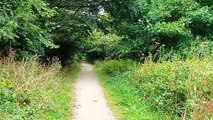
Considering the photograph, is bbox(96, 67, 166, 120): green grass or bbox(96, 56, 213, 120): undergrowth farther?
bbox(96, 67, 166, 120): green grass

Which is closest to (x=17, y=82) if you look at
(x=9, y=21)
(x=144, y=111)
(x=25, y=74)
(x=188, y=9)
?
(x=25, y=74)

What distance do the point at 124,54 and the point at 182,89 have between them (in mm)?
15115

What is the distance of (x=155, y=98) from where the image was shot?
13414 mm

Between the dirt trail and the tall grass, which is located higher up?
the tall grass

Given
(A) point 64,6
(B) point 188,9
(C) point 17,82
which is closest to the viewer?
(C) point 17,82

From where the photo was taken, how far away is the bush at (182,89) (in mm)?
11180

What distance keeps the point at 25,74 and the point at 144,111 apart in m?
3.79

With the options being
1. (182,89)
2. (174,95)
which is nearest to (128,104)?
(174,95)

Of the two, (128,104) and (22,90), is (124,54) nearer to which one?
(128,104)

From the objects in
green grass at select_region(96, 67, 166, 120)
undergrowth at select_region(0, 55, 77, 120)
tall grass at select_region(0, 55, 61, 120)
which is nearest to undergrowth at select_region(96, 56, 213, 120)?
green grass at select_region(96, 67, 166, 120)

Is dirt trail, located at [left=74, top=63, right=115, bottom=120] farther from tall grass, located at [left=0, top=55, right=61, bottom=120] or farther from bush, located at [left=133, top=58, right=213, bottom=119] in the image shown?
bush, located at [left=133, top=58, right=213, bottom=119]

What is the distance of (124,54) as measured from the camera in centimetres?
2705

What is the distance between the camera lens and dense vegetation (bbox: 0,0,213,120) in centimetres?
1157

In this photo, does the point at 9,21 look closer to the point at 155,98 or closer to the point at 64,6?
the point at 155,98
